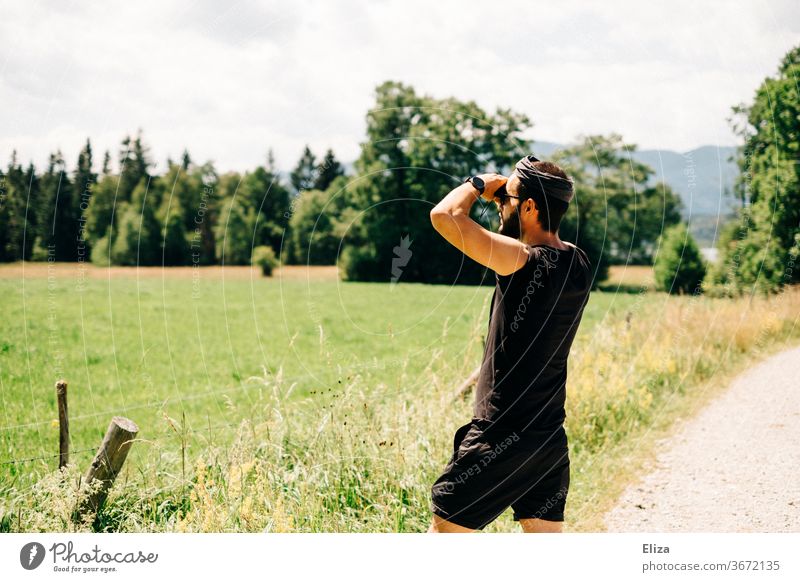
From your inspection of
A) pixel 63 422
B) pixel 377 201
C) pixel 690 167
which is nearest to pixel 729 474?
pixel 690 167

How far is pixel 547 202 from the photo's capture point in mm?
2279

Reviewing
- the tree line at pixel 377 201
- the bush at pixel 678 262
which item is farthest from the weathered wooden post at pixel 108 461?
the bush at pixel 678 262

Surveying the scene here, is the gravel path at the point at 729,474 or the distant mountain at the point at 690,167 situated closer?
the gravel path at the point at 729,474

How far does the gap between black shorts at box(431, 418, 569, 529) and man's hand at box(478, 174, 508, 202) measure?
0.82 metres

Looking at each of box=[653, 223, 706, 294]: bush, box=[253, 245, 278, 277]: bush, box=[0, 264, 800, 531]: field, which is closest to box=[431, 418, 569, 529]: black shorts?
box=[0, 264, 800, 531]: field

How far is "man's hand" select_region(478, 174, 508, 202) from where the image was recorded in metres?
2.34

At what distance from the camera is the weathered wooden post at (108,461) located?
3.07 metres

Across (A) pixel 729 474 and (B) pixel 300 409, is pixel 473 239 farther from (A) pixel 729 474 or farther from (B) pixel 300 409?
(A) pixel 729 474

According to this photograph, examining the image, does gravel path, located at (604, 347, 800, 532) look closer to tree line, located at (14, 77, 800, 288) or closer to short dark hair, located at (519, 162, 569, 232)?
tree line, located at (14, 77, 800, 288)

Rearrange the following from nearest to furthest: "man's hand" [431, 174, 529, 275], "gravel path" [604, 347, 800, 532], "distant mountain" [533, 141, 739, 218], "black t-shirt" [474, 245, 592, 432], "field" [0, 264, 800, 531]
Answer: "man's hand" [431, 174, 529, 275], "black t-shirt" [474, 245, 592, 432], "field" [0, 264, 800, 531], "gravel path" [604, 347, 800, 532], "distant mountain" [533, 141, 739, 218]

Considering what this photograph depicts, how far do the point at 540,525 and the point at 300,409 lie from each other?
2387 millimetres

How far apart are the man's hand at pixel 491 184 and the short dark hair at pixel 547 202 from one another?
10cm

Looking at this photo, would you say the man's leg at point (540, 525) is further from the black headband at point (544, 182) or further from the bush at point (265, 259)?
the bush at point (265, 259)
